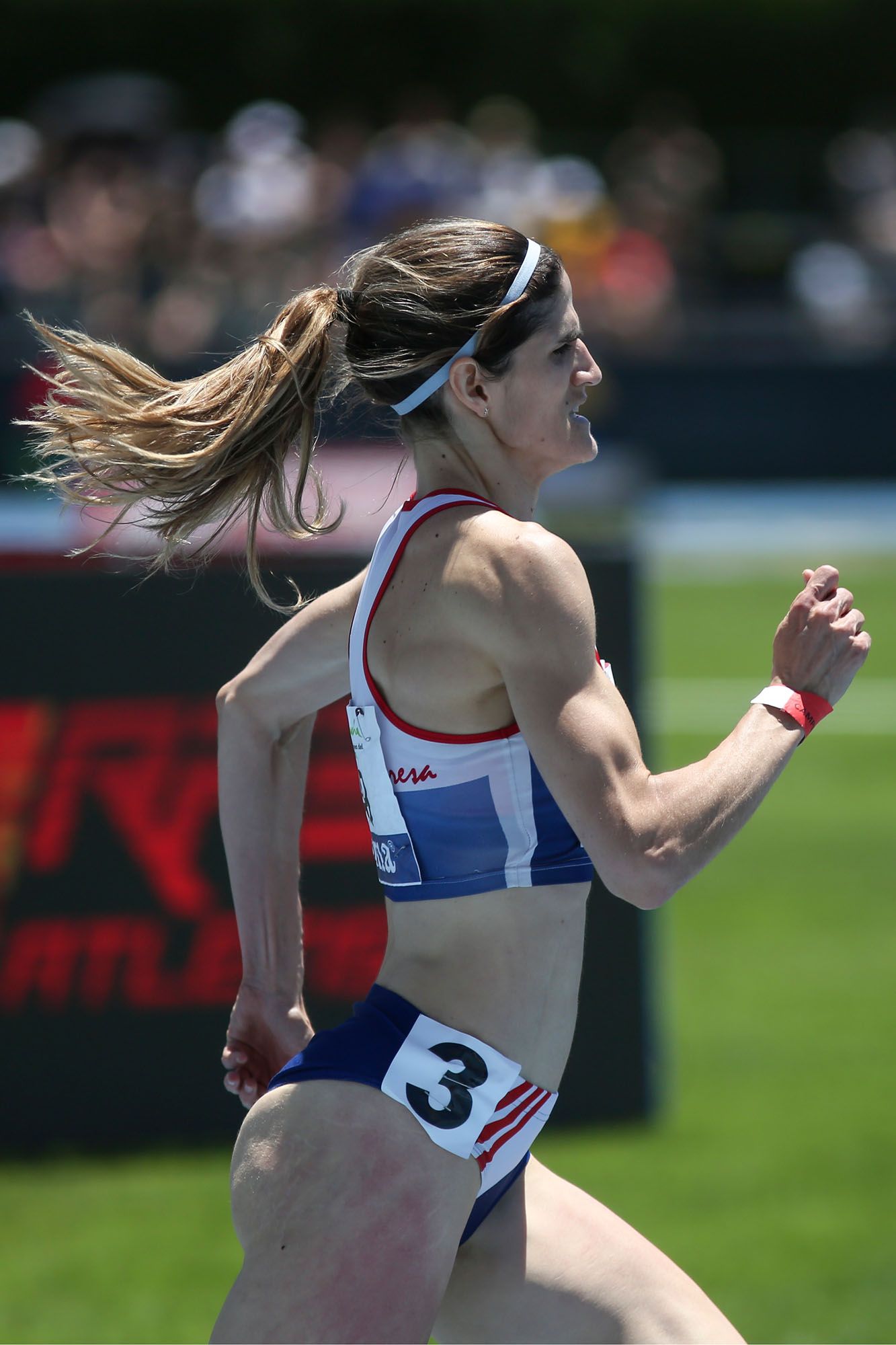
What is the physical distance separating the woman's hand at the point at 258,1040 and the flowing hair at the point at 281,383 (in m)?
0.69

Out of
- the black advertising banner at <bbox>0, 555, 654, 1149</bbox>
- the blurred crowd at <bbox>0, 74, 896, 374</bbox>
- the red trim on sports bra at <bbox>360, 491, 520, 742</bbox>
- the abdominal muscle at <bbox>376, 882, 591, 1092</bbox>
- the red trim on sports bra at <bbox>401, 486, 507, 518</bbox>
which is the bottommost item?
the blurred crowd at <bbox>0, 74, 896, 374</bbox>

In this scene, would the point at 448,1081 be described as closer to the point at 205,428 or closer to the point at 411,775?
the point at 411,775

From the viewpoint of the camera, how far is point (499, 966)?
2605 mm

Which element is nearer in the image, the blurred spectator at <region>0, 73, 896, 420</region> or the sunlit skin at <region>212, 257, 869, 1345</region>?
the sunlit skin at <region>212, 257, 869, 1345</region>

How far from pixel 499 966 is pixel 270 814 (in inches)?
24.8

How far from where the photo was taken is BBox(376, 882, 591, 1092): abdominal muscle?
2.59 metres

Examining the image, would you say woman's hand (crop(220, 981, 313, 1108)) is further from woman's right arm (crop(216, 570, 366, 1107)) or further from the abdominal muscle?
the abdominal muscle

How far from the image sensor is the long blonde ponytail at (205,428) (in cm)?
274

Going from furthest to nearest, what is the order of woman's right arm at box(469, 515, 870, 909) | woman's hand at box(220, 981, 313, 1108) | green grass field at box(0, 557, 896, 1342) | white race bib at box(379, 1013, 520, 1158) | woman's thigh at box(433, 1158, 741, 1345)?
1. green grass field at box(0, 557, 896, 1342)
2. woman's hand at box(220, 981, 313, 1108)
3. woman's thigh at box(433, 1158, 741, 1345)
4. white race bib at box(379, 1013, 520, 1158)
5. woman's right arm at box(469, 515, 870, 909)

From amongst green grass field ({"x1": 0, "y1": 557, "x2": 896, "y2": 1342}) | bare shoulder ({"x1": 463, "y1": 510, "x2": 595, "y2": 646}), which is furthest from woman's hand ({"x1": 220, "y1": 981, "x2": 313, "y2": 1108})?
green grass field ({"x1": 0, "y1": 557, "x2": 896, "y2": 1342})

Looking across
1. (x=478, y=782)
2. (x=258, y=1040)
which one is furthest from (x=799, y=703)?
(x=258, y=1040)

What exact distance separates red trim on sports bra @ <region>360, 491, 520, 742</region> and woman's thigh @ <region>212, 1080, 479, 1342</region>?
0.50 meters

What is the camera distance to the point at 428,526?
2631 mm

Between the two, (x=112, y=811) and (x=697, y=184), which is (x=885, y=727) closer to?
(x=112, y=811)
